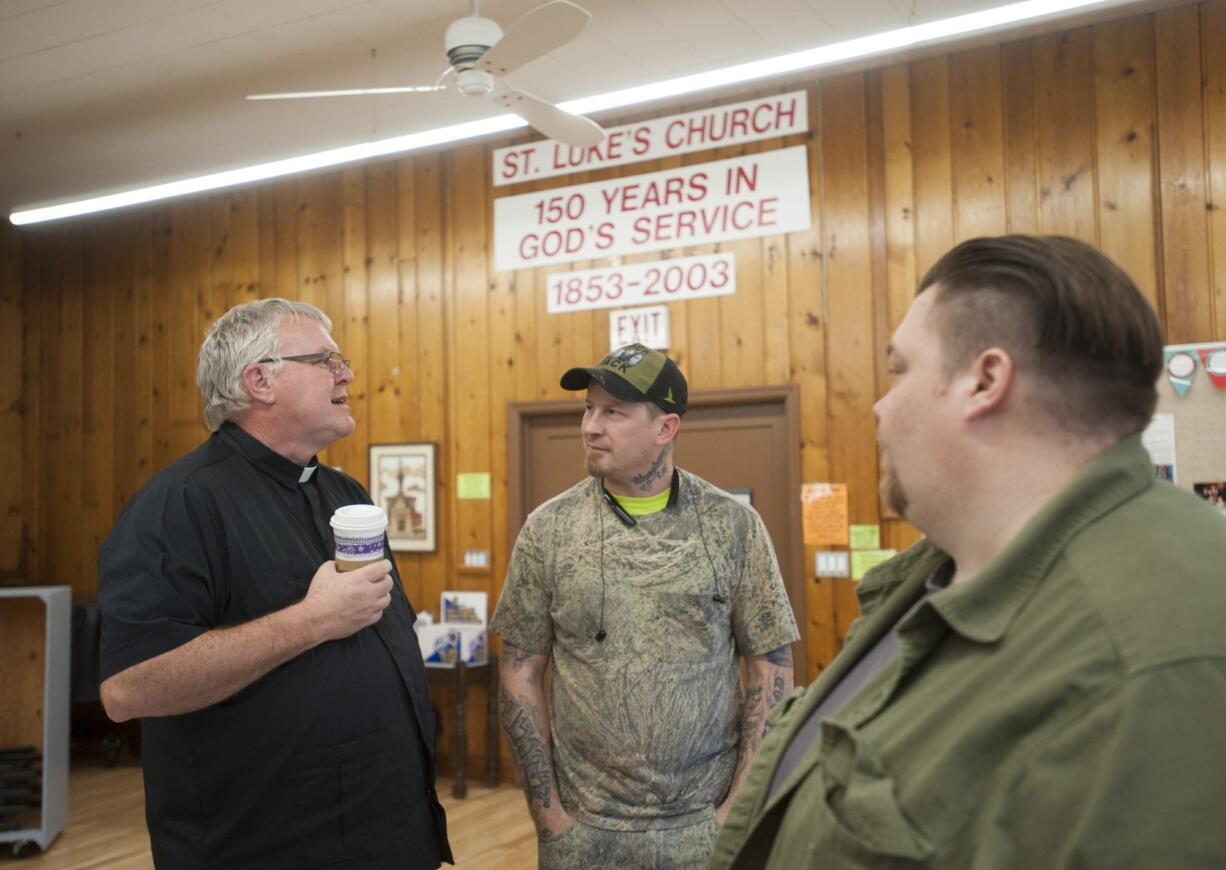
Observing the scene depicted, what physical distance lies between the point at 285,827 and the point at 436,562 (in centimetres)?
417

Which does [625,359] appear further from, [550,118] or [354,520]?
[550,118]

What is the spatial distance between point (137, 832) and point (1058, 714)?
5496 mm

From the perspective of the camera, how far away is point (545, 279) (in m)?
5.76

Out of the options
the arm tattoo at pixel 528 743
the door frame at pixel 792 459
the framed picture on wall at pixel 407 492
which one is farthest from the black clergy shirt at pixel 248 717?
the framed picture on wall at pixel 407 492

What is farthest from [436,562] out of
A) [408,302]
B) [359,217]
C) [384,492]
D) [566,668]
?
[566,668]

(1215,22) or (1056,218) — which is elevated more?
(1215,22)

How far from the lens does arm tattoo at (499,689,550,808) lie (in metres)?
2.26

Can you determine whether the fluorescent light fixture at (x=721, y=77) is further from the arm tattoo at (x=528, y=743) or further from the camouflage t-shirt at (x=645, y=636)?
the arm tattoo at (x=528, y=743)

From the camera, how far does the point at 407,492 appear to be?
611 cm

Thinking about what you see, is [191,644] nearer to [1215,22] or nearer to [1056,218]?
[1056,218]

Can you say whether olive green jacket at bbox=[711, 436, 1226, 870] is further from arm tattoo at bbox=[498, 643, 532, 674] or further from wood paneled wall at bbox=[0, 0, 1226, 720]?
wood paneled wall at bbox=[0, 0, 1226, 720]

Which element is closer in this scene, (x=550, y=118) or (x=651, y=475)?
(x=651, y=475)

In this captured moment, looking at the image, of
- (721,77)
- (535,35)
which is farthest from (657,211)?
(535,35)

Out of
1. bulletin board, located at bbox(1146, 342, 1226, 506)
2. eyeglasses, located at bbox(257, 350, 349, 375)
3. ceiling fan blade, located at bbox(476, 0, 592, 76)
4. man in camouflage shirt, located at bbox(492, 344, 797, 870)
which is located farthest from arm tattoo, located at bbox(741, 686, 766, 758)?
bulletin board, located at bbox(1146, 342, 1226, 506)
